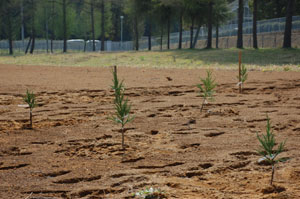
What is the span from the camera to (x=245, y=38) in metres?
47.2

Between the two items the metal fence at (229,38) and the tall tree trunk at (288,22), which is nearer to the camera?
the tall tree trunk at (288,22)

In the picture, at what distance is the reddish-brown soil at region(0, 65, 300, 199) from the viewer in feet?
11.5

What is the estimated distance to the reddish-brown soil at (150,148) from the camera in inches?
138

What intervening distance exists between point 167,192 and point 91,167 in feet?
3.67

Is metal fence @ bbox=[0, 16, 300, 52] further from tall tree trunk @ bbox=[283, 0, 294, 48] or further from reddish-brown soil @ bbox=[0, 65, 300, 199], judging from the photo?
reddish-brown soil @ bbox=[0, 65, 300, 199]

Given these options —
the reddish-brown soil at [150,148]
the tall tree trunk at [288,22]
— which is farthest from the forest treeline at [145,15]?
the reddish-brown soil at [150,148]

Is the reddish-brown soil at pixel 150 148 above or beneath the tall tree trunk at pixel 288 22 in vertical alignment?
beneath

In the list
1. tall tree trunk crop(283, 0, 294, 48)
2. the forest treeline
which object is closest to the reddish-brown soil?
tall tree trunk crop(283, 0, 294, 48)

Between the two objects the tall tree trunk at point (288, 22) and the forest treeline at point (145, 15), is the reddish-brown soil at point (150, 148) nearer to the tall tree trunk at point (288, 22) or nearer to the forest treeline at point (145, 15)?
the tall tree trunk at point (288, 22)

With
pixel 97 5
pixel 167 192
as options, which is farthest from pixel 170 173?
pixel 97 5

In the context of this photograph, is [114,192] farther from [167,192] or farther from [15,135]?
[15,135]

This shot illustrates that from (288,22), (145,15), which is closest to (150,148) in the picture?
(288,22)

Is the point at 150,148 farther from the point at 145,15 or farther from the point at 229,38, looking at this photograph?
the point at 229,38

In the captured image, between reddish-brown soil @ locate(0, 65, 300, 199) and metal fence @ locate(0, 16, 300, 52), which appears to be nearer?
reddish-brown soil @ locate(0, 65, 300, 199)
